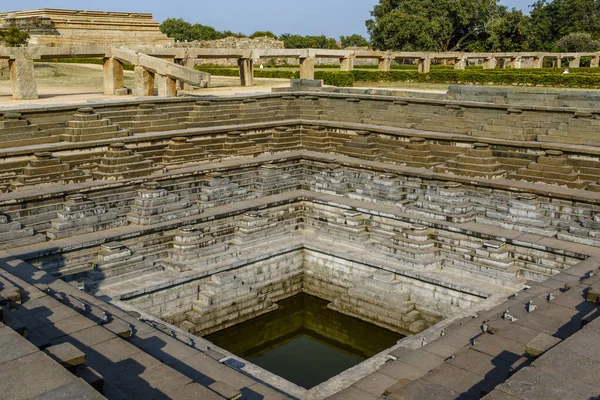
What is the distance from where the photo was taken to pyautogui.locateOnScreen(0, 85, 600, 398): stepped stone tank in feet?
38.1

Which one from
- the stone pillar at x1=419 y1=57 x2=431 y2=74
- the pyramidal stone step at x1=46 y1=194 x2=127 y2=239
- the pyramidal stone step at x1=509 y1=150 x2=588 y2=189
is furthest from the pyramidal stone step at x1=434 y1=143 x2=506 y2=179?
the stone pillar at x1=419 y1=57 x2=431 y2=74

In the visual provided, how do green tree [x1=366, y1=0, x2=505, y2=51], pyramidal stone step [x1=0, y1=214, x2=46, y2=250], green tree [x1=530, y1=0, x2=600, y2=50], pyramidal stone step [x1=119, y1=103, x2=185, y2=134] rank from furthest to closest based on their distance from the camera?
green tree [x1=530, y1=0, x2=600, y2=50], green tree [x1=366, y1=0, x2=505, y2=51], pyramidal stone step [x1=119, y1=103, x2=185, y2=134], pyramidal stone step [x1=0, y1=214, x2=46, y2=250]

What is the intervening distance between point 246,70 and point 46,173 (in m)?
11.6

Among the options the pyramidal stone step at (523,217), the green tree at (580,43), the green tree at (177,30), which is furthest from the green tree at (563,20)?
the pyramidal stone step at (523,217)

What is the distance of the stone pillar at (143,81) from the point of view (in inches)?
761

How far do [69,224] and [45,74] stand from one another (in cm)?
1495

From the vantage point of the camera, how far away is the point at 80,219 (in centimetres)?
1254

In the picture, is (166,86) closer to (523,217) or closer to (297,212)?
(297,212)

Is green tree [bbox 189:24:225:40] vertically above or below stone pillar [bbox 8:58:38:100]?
above

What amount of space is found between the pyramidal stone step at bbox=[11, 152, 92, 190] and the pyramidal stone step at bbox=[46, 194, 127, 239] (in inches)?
44.2

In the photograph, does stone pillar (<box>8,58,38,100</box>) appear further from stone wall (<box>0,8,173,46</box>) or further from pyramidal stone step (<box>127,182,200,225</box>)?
stone wall (<box>0,8,173,46</box>)

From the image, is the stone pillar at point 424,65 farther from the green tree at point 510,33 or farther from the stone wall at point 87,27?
the green tree at point 510,33

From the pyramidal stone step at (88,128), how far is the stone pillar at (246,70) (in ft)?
29.9

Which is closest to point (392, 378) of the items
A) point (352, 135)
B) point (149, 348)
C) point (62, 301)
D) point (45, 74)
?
point (149, 348)
